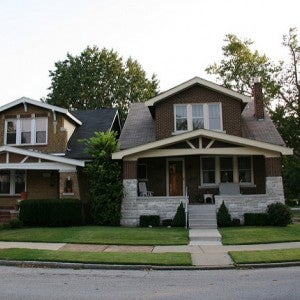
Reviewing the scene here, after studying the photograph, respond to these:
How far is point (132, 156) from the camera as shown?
20.3 m

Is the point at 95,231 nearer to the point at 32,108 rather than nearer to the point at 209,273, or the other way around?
the point at 209,273

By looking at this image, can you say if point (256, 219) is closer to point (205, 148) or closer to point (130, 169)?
point (205, 148)

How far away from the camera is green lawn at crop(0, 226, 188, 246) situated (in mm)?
15000

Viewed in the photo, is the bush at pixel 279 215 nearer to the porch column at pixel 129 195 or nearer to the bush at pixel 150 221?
the bush at pixel 150 221

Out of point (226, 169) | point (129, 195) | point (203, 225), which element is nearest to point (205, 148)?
point (226, 169)

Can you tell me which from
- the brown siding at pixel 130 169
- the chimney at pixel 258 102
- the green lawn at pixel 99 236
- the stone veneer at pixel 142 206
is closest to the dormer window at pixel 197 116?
the chimney at pixel 258 102

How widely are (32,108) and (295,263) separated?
17195 mm

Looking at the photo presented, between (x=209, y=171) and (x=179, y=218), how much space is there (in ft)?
13.7

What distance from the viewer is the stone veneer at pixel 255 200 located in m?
19.6

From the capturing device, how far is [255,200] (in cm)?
1967

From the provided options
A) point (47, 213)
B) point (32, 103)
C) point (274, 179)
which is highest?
point (32, 103)

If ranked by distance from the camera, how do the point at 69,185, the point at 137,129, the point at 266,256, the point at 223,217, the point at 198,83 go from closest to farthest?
1. the point at 266,256
2. the point at 223,217
3. the point at 69,185
4. the point at 198,83
5. the point at 137,129

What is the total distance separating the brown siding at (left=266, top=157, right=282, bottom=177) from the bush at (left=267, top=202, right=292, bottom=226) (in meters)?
1.51

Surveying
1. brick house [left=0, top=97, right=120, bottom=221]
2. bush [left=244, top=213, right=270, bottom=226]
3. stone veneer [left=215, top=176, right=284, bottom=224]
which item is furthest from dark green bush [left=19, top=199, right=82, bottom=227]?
bush [left=244, top=213, right=270, bottom=226]
